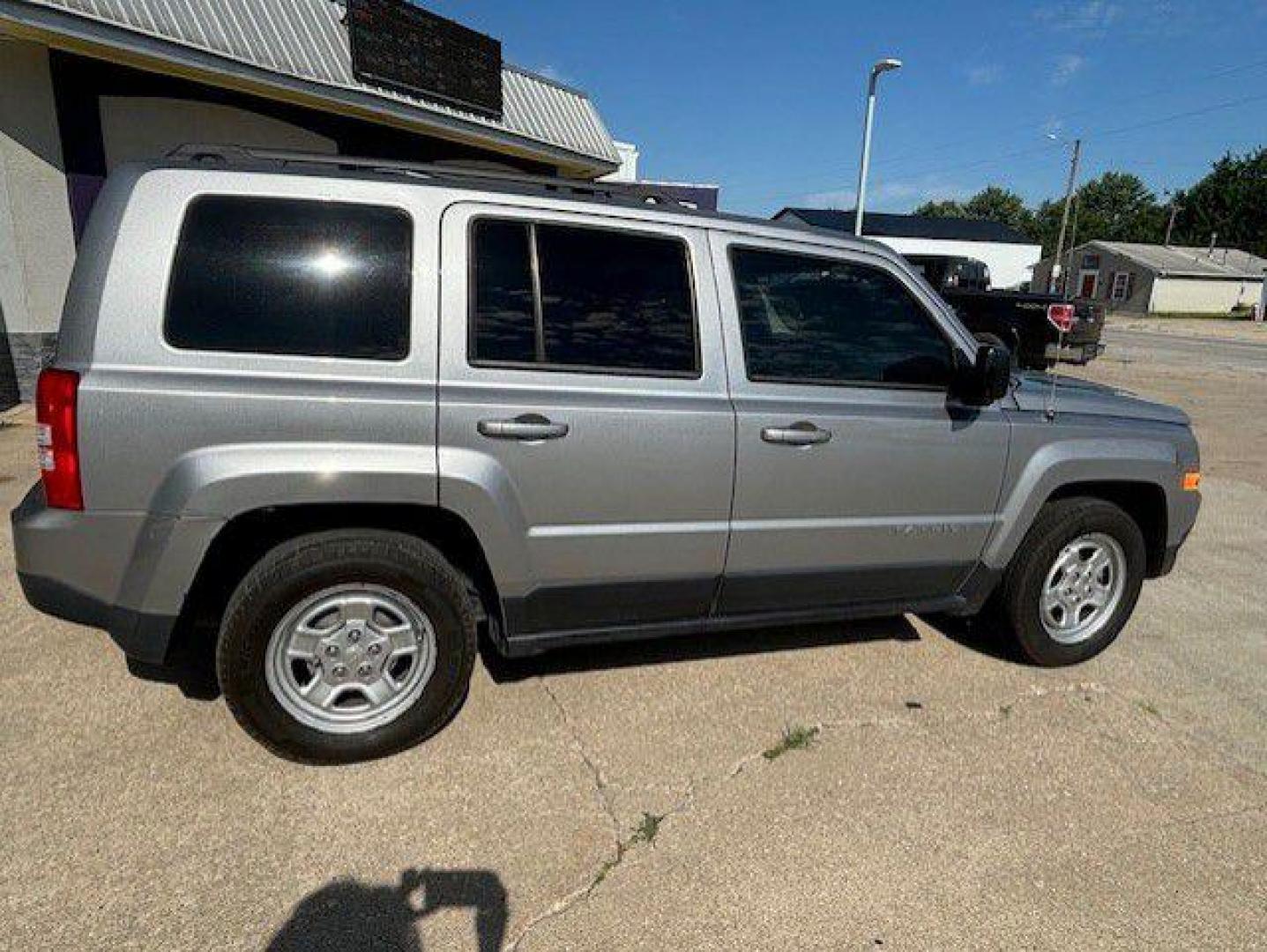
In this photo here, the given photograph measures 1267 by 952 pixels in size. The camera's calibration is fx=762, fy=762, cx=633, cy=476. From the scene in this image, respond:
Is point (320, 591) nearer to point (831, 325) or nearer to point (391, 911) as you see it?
point (391, 911)

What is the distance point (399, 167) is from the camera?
2633 mm

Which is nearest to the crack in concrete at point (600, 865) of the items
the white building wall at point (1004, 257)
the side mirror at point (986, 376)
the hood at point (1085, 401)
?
the side mirror at point (986, 376)

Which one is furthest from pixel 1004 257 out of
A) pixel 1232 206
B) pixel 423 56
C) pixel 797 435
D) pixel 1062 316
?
pixel 797 435

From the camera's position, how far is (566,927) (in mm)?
2031

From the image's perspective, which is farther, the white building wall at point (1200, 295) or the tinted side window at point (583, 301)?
the white building wall at point (1200, 295)

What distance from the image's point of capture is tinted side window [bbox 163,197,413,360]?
230 centimetres

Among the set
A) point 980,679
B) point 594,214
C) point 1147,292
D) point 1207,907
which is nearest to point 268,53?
point 594,214

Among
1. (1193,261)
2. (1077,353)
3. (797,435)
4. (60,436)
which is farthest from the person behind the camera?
(1193,261)

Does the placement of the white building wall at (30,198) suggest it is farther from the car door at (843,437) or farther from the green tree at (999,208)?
the green tree at (999,208)

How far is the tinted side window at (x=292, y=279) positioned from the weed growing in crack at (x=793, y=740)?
193 centimetres

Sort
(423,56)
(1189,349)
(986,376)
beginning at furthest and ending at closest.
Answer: (1189,349), (423,56), (986,376)

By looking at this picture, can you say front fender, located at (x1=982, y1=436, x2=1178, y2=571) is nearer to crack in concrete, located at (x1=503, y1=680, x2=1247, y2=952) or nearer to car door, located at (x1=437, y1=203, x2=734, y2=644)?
crack in concrete, located at (x1=503, y1=680, x2=1247, y2=952)

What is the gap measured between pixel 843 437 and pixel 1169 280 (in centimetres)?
6014

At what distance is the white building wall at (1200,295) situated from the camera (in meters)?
50.7
